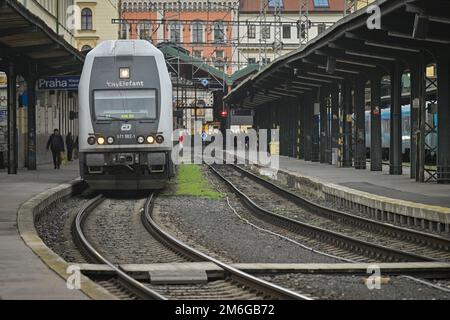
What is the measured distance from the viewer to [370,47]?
82.7 ft

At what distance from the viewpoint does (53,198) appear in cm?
2066

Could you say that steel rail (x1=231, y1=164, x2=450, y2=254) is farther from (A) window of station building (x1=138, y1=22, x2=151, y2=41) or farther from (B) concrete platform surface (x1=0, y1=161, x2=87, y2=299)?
(A) window of station building (x1=138, y1=22, x2=151, y2=41)

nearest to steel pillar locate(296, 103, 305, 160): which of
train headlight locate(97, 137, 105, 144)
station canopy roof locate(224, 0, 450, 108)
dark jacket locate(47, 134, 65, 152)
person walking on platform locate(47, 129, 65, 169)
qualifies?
station canopy roof locate(224, 0, 450, 108)

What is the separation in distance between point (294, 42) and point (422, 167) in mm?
61685

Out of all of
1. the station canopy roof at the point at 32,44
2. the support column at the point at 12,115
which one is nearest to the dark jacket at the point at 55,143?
the station canopy roof at the point at 32,44

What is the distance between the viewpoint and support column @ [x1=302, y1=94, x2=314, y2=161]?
43.3 m

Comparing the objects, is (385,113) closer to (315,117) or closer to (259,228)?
(315,117)

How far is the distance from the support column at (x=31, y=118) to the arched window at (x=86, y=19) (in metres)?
38.8

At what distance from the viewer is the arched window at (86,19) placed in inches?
2762

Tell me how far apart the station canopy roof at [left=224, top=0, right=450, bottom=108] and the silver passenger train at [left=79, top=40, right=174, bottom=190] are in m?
5.10

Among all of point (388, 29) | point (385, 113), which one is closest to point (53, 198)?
point (388, 29)

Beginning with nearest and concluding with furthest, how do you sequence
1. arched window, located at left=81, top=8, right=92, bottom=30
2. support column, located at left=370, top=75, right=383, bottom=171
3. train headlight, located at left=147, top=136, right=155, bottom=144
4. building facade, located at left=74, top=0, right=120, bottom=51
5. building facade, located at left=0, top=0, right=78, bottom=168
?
train headlight, located at left=147, top=136, right=155, bottom=144
support column, located at left=370, top=75, right=383, bottom=171
building facade, located at left=0, top=0, right=78, bottom=168
building facade, located at left=74, top=0, right=120, bottom=51
arched window, located at left=81, top=8, right=92, bottom=30

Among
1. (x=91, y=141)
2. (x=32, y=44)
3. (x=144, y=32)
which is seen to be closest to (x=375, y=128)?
(x=32, y=44)

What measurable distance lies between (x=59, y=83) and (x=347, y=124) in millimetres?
11338
